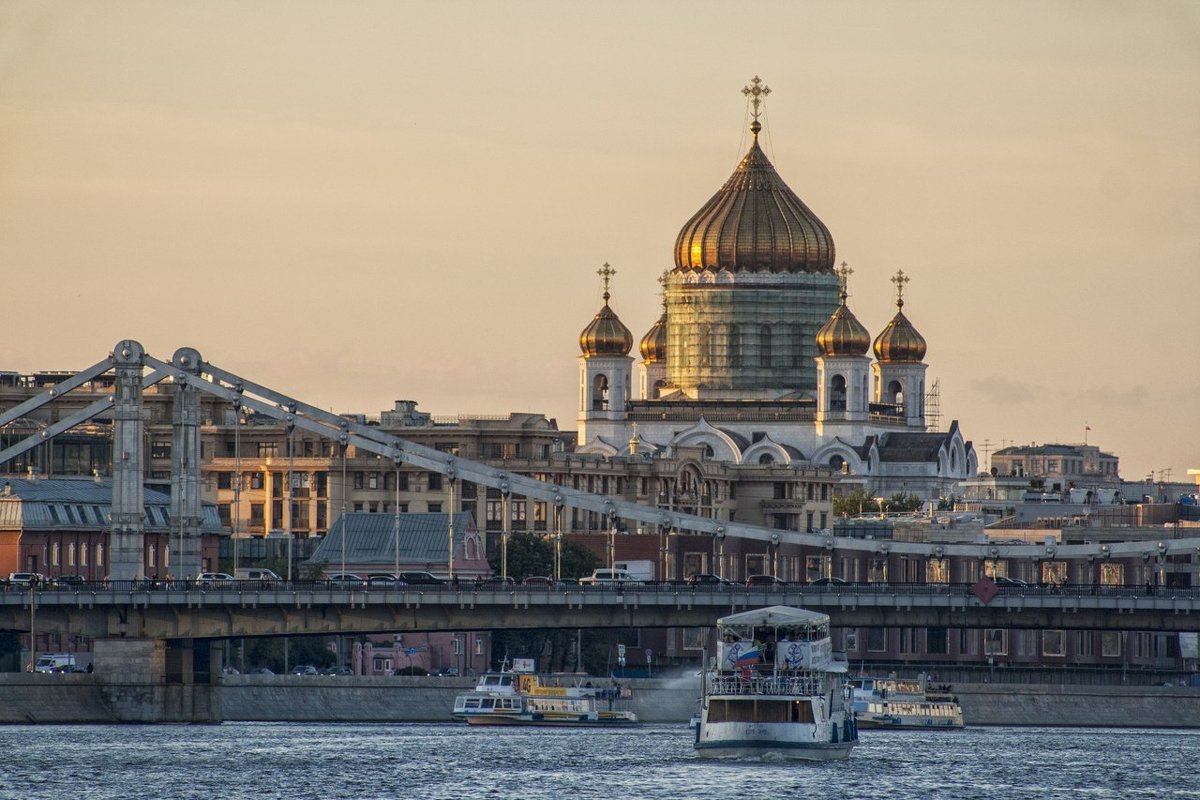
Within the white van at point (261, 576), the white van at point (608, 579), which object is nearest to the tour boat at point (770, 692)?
the white van at point (608, 579)

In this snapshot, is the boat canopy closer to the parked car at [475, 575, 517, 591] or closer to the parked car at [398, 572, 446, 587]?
the parked car at [475, 575, 517, 591]

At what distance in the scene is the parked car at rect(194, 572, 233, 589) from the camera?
158000mm

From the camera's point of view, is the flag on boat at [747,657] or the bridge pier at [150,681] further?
the bridge pier at [150,681]

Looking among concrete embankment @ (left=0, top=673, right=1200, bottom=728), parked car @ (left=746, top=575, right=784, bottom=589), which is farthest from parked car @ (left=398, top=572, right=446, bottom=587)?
parked car @ (left=746, top=575, right=784, bottom=589)

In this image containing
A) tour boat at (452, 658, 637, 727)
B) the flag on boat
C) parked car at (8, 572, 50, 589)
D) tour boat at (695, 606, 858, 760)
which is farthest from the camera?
tour boat at (452, 658, 637, 727)

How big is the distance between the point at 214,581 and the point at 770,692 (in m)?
30.2

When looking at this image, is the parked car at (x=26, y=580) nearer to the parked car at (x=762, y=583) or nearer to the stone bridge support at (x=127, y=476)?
the stone bridge support at (x=127, y=476)

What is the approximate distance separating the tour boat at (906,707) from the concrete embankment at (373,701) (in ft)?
10.1

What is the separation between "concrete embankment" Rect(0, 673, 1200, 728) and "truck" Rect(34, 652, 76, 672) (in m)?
10.8

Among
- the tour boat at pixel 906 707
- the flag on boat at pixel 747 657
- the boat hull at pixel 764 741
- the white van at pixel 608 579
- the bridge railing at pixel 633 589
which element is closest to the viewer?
the boat hull at pixel 764 741

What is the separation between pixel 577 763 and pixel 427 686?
35470 mm

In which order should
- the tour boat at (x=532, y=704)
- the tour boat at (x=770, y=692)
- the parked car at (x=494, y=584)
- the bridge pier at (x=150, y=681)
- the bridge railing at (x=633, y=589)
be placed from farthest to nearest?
the tour boat at (x=532, y=704) < the bridge pier at (x=150, y=681) < the parked car at (x=494, y=584) < the bridge railing at (x=633, y=589) < the tour boat at (x=770, y=692)

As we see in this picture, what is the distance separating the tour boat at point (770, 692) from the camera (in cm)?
13888

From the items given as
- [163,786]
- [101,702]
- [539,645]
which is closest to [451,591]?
[101,702]
